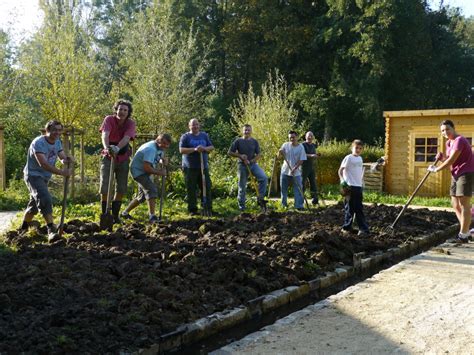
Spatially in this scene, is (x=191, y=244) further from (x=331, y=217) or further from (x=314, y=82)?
(x=314, y=82)

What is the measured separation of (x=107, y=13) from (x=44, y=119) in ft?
91.5

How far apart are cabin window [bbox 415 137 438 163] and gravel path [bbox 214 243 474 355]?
35.9 feet

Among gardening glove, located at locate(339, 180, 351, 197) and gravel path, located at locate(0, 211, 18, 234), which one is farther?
gravel path, located at locate(0, 211, 18, 234)

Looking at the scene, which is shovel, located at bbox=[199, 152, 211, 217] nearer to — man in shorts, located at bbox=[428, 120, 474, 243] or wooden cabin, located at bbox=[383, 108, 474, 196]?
man in shorts, located at bbox=[428, 120, 474, 243]

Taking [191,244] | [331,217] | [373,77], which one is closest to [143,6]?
[373,77]

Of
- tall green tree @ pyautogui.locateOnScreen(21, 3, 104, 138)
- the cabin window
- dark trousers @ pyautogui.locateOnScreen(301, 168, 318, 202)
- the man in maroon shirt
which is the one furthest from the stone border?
tall green tree @ pyautogui.locateOnScreen(21, 3, 104, 138)

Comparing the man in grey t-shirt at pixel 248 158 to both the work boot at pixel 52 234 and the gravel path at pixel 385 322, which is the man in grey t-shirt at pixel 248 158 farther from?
the gravel path at pixel 385 322

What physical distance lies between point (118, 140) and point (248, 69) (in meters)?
25.8

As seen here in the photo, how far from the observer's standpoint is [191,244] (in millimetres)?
6449

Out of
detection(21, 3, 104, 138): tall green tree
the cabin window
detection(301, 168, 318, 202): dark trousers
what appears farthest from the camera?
detection(21, 3, 104, 138): tall green tree

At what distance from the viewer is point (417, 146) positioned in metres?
16.6

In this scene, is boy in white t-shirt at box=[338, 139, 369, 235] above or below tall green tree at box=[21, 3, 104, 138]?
below

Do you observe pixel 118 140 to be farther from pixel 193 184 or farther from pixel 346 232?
pixel 346 232

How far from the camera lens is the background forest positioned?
18719 mm
